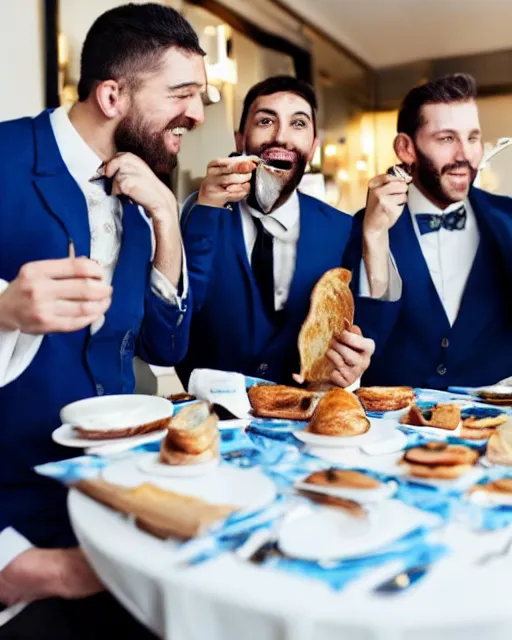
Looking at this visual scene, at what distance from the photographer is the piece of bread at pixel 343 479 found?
2.82 feet

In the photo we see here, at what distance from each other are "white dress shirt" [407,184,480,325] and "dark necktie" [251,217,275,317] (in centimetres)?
53

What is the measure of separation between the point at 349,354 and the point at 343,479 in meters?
0.78

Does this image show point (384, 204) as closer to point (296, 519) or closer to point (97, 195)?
point (97, 195)

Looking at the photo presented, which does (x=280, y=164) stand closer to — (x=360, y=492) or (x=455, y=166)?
(x=455, y=166)

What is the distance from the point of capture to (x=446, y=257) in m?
2.21

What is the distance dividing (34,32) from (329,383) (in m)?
1.65

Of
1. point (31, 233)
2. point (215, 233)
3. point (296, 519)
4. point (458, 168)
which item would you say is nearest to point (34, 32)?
point (215, 233)

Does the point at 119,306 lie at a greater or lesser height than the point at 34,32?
lesser

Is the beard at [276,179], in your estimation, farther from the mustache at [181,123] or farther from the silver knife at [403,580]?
the silver knife at [403,580]

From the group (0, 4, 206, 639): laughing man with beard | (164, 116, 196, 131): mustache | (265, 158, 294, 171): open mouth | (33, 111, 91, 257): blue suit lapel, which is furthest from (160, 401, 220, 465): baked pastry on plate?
(265, 158, 294, 171): open mouth

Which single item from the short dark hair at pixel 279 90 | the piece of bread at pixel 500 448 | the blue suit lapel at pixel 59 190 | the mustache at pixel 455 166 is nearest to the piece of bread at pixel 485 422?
the piece of bread at pixel 500 448

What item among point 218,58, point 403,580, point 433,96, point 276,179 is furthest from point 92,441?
point 218,58

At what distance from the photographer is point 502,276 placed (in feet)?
7.11

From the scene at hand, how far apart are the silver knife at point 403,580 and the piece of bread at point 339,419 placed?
1.44 feet
